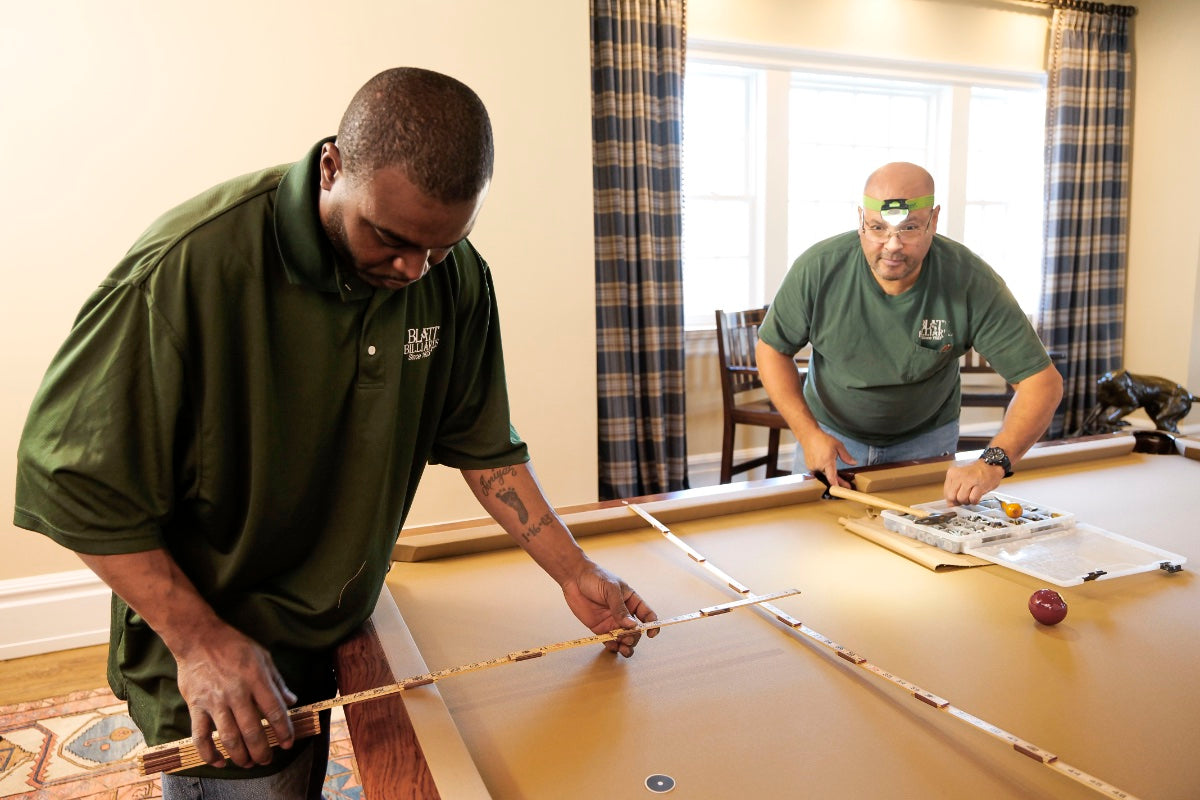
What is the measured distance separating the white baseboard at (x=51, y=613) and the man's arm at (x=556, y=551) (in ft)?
7.27

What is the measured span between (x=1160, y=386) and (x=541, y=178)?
7.79 ft

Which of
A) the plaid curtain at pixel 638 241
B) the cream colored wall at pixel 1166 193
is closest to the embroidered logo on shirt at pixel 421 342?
the plaid curtain at pixel 638 241

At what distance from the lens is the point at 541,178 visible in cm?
337

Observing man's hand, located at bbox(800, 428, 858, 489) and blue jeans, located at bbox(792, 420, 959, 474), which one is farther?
blue jeans, located at bbox(792, 420, 959, 474)

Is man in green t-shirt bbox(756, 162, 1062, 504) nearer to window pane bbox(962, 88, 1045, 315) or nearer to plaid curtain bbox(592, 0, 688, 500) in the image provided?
plaid curtain bbox(592, 0, 688, 500)

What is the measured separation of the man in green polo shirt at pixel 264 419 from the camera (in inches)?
36.2

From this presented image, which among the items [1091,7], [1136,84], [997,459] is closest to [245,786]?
[997,459]

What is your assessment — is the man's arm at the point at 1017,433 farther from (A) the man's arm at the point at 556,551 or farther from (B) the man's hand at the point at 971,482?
(A) the man's arm at the point at 556,551

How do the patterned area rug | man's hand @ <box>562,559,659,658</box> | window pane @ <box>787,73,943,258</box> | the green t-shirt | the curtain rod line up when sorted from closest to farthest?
man's hand @ <box>562,559,659,658</box>, the patterned area rug, the green t-shirt, window pane @ <box>787,73,943,258</box>, the curtain rod

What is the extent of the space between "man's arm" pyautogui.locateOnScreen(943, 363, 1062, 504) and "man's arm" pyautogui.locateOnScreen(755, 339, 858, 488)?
25 centimetres

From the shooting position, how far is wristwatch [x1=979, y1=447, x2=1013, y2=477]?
1939mm

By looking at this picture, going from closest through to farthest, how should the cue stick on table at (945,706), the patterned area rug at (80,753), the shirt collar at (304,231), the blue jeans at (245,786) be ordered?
the cue stick on table at (945,706), the shirt collar at (304,231), the blue jeans at (245,786), the patterned area rug at (80,753)

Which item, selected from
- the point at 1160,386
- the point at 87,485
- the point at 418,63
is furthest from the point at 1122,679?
the point at 418,63

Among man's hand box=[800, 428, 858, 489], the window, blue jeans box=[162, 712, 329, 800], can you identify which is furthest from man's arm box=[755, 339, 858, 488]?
the window
